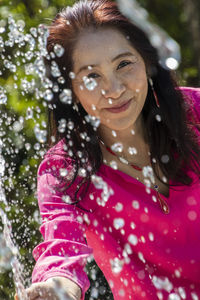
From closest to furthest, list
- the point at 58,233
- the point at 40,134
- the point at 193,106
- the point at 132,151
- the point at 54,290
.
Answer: the point at 54,290, the point at 58,233, the point at 132,151, the point at 193,106, the point at 40,134

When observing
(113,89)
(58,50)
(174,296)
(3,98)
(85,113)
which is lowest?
(174,296)

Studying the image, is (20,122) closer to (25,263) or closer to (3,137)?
(3,137)

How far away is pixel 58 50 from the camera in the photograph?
7.49 feet

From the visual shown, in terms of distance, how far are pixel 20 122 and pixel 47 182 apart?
4.38ft

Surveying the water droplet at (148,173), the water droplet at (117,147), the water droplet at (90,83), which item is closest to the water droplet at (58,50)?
the water droplet at (90,83)

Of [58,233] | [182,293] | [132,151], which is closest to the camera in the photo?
[58,233]

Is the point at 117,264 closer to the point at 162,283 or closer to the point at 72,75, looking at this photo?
the point at 162,283

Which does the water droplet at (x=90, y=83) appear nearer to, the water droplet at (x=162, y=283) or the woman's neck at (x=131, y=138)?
the woman's neck at (x=131, y=138)

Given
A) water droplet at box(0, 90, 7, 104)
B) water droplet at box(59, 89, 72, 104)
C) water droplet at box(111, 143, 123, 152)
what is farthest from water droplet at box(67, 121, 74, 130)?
water droplet at box(0, 90, 7, 104)

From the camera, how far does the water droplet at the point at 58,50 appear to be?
2271mm

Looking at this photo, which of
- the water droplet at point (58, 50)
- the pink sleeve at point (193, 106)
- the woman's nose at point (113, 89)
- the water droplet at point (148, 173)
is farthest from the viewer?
the pink sleeve at point (193, 106)

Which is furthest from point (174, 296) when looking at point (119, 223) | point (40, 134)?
point (40, 134)

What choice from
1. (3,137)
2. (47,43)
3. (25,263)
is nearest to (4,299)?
(25,263)

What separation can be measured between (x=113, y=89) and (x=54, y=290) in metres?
0.86
